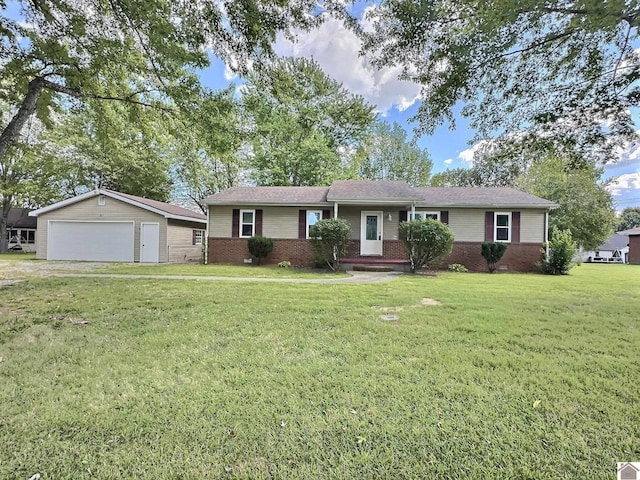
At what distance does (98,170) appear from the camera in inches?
985

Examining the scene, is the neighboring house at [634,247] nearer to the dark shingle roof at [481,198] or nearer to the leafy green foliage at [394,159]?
the leafy green foliage at [394,159]

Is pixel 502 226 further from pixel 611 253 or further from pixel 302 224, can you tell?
pixel 611 253

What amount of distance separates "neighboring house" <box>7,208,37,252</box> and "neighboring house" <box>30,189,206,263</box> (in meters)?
15.5

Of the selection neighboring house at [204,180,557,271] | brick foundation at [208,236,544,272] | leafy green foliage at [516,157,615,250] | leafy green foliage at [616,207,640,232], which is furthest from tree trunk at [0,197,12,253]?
leafy green foliage at [616,207,640,232]

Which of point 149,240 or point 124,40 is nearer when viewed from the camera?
point 124,40

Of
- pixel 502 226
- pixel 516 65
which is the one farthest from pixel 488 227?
pixel 516 65

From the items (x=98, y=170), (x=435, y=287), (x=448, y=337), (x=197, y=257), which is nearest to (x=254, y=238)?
(x=197, y=257)

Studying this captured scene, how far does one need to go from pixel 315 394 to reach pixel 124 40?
26.6ft

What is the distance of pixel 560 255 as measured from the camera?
1333cm

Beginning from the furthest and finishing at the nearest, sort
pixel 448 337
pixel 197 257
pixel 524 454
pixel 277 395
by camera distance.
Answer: pixel 197 257 → pixel 448 337 → pixel 277 395 → pixel 524 454

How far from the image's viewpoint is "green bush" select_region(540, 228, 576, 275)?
13250mm

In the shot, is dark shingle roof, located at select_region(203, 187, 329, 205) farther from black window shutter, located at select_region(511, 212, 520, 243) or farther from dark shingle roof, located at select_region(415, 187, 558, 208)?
black window shutter, located at select_region(511, 212, 520, 243)

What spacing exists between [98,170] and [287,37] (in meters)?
26.0

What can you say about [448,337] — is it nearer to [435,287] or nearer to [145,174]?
[435,287]
